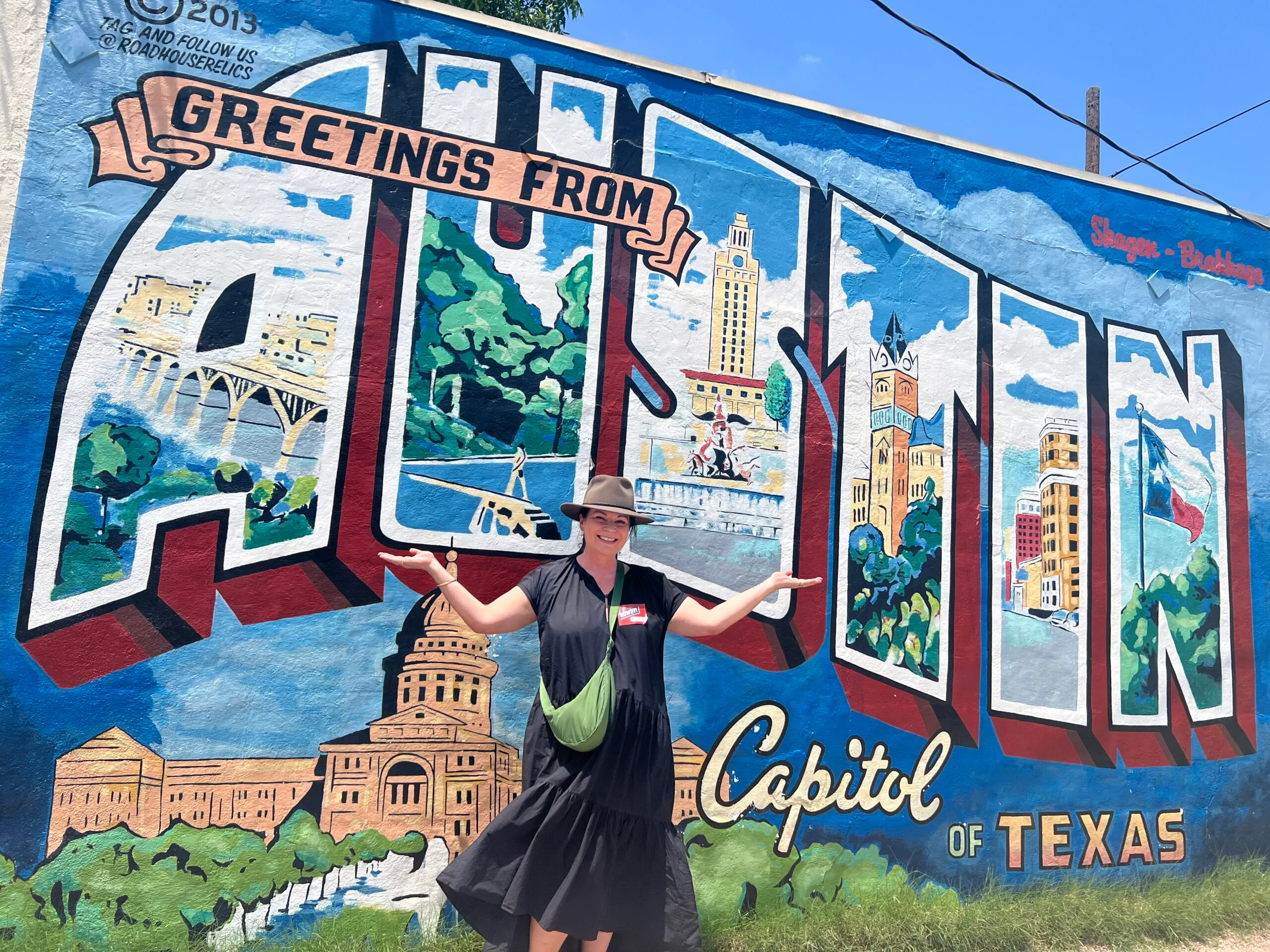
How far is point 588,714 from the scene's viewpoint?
3318mm

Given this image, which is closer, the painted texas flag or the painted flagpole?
the painted flagpole

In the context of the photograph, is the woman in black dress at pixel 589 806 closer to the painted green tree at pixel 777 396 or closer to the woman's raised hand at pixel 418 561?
the woman's raised hand at pixel 418 561

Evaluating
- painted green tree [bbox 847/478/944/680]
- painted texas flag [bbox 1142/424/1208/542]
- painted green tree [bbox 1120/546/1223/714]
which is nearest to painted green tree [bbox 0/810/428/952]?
painted green tree [bbox 847/478/944/680]

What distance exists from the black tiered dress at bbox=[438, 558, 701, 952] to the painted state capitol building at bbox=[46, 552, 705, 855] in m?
0.62

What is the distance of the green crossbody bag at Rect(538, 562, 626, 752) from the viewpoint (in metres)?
3.32

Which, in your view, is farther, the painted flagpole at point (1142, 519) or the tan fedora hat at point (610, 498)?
the painted flagpole at point (1142, 519)

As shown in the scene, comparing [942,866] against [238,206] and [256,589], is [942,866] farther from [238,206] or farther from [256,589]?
[238,206]

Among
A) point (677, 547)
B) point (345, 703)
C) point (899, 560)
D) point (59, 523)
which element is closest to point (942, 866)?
point (899, 560)

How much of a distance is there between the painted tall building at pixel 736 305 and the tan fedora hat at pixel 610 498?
4.50 ft

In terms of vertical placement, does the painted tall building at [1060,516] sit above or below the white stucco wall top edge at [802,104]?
below

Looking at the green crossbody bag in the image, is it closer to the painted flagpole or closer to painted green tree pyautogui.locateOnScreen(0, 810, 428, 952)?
painted green tree pyautogui.locateOnScreen(0, 810, 428, 952)

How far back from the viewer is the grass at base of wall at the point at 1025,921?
4371 mm
